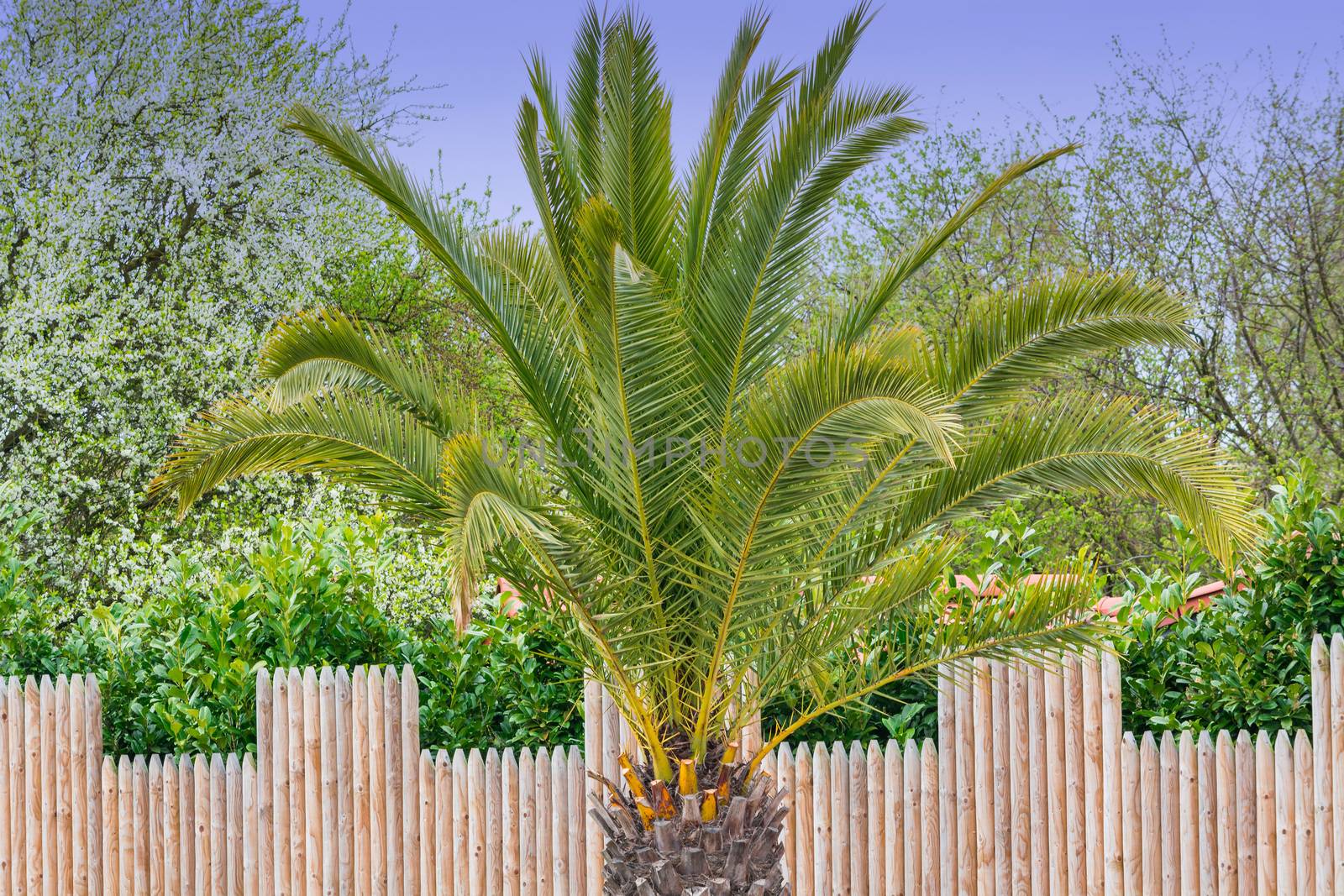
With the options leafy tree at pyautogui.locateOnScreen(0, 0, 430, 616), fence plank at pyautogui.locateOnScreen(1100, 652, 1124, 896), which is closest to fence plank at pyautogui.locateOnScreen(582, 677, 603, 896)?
fence plank at pyautogui.locateOnScreen(1100, 652, 1124, 896)

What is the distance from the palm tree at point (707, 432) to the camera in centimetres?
404

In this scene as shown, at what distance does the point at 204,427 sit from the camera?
14.3 feet

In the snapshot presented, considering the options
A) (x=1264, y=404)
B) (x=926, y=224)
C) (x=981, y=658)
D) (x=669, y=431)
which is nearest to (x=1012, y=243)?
(x=926, y=224)

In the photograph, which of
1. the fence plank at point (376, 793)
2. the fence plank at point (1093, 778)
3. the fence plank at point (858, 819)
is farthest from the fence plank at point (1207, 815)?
the fence plank at point (376, 793)

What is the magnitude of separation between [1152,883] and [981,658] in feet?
4.10

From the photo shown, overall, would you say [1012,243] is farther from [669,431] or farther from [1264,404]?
[669,431]

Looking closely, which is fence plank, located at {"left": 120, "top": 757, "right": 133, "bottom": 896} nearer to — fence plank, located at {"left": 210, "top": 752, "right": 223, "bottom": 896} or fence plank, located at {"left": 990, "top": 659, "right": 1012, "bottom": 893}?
fence plank, located at {"left": 210, "top": 752, "right": 223, "bottom": 896}

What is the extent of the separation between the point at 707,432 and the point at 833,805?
7.01 ft

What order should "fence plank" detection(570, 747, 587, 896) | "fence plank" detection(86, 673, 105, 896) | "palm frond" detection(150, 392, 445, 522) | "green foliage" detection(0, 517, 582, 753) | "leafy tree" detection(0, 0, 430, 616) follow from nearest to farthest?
"palm frond" detection(150, 392, 445, 522)
"fence plank" detection(570, 747, 587, 896)
"green foliage" detection(0, 517, 582, 753)
"fence plank" detection(86, 673, 105, 896)
"leafy tree" detection(0, 0, 430, 616)

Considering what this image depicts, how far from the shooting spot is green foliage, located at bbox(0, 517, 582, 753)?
578 cm

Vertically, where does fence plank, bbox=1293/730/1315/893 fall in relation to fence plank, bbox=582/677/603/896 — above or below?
below

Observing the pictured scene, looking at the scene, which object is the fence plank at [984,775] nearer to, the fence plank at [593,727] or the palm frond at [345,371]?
the fence plank at [593,727]

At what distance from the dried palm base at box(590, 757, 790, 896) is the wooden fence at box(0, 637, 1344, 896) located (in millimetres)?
664

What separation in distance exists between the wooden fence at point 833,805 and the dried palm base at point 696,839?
2.18 feet
